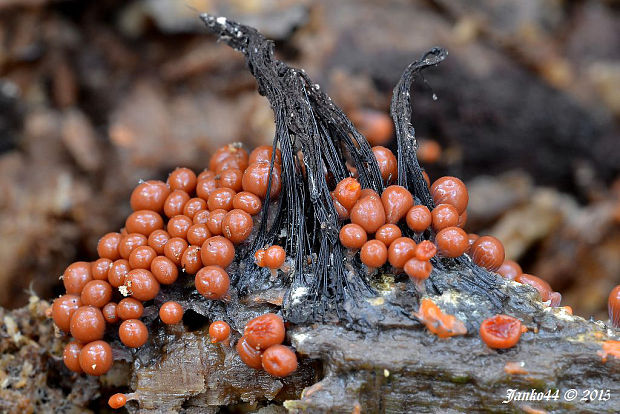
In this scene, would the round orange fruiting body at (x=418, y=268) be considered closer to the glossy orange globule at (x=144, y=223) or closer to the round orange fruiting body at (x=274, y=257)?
the round orange fruiting body at (x=274, y=257)

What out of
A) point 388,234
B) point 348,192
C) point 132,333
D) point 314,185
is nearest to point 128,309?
point 132,333

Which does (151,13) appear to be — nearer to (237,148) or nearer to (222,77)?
(222,77)

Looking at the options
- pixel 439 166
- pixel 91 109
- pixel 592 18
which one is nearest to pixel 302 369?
pixel 439 166

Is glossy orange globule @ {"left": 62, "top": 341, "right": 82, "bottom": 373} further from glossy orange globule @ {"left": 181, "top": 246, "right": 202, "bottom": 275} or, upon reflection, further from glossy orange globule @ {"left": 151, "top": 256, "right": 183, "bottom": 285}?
glossy orange globule @ {"left": 181, "top": 246, "right": 202, "bottom": 275}

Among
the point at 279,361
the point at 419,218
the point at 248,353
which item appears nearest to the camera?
the point at 279,361

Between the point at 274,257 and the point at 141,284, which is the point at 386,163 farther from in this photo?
the point at 141,284

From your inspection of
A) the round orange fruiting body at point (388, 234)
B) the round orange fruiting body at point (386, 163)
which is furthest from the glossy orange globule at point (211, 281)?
the round orange fruiting body at point (386, 163)
